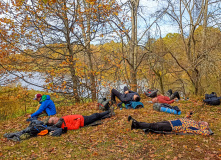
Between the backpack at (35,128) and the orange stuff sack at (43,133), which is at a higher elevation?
the backpack at (35,128)

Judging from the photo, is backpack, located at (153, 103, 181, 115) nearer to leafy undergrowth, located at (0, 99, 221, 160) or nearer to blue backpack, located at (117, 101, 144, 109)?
blue backpack, located at (117, 101, 144, 109)

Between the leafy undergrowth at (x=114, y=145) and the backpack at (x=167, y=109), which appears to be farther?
the backpack at (x=167, y=109)

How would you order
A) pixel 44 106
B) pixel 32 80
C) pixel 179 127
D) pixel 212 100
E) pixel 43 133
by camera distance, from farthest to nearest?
1. pixel 32 80
2. pixel 212 100
3. pixel 44 106
4. pixel 43 133
5. pixel 179 127

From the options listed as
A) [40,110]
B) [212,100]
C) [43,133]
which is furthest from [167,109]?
[40,110]

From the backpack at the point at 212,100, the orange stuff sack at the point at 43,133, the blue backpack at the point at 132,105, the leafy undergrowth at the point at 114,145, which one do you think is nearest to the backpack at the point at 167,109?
the blue backpack at the point at 132,105

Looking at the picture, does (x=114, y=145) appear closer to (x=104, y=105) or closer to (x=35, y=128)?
(x=35, y=128)

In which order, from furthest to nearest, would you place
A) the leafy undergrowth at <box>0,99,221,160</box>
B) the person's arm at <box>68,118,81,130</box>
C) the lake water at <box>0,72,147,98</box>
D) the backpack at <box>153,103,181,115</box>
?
the lake water at <box>0,72,147,98</box>
the backpack at <box>153,103,181,115</box>
the person's arm at <box>68,118,81,130</box>
the leafy undergrowth at <box>0,99,221,160</box>


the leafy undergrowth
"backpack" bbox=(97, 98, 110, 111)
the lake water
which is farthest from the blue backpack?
the lake water

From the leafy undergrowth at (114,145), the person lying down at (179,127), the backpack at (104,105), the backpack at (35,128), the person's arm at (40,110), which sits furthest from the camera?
the backpack at (104,105)

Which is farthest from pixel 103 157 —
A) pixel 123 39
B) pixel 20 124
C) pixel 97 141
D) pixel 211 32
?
pixel 211 32

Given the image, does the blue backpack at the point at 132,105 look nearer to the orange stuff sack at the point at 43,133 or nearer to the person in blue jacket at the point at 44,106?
the person in blue jacket at the point at 44,106

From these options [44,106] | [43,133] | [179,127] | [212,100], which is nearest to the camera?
[179,127]

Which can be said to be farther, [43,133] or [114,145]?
[43,133]

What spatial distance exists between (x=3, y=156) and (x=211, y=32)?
14.5m
